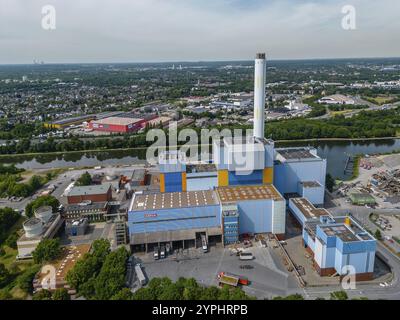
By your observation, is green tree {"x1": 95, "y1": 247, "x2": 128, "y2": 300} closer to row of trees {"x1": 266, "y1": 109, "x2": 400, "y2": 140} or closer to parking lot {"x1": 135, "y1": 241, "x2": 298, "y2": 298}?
parking lot {"x1": 135, "y1": 241, "x2": 298, "y2": 298}

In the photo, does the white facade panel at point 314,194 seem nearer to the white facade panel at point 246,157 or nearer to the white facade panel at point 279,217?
the white facade panel at point 246,157

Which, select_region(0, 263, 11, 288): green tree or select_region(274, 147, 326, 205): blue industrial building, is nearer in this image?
select_region(0, 263, 11, 288): green tree

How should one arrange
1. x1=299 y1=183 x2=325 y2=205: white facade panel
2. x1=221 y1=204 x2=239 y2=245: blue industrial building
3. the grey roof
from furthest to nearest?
1. the grey roof
2. x1=299 y1=183 x2=325 y2=205: white facade panel
3. x1=221 y1=204 x2=239 y2=245: blue industrial building

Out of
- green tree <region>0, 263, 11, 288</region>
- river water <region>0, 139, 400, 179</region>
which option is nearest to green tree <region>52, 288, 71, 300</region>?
green tree <region>0, 263, 11, 288</region>

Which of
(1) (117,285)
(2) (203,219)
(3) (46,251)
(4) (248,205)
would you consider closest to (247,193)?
(4) (248,205)

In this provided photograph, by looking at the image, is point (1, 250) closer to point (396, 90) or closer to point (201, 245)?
point (201, 245)

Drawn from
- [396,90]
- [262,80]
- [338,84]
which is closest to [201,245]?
[262,80]
